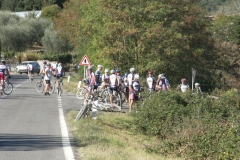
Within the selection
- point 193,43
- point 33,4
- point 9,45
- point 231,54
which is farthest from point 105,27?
point 33,4

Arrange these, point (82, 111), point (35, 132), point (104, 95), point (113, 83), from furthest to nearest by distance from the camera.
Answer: point (104, 95), point (113, 83), point (82, 111), point (35, 132)

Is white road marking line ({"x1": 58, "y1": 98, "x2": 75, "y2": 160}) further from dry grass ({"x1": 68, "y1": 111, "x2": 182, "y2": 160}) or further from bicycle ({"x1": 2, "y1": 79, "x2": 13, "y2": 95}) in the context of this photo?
bicycle ({"x1": 2, "y1": 79, "x2": 13, "y2": 95})

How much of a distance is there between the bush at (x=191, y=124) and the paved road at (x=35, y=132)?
103 inches

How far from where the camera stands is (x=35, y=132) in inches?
547

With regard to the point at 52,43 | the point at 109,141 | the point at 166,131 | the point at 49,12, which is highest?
the point at 49,12

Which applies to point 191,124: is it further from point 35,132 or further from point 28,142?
point 28,142

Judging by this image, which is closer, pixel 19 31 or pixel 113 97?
pixel 113 97

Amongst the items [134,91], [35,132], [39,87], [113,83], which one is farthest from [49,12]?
[35,132]

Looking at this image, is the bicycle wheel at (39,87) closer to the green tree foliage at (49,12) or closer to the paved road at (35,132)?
the paved road at (35,132)

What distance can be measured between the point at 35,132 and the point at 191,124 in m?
4.10

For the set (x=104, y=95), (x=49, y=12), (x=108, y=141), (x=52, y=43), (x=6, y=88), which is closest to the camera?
(x=108, y=141)

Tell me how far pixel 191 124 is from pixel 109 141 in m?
2.38

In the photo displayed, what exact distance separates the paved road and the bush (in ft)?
8.62

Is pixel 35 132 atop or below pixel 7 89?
below
